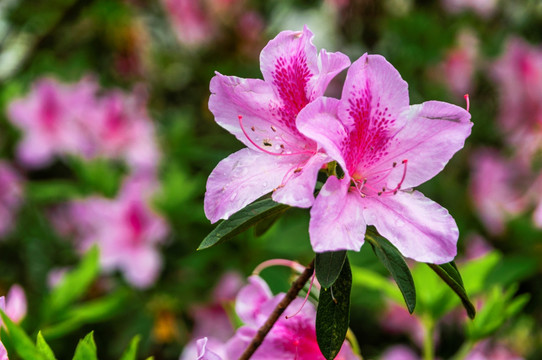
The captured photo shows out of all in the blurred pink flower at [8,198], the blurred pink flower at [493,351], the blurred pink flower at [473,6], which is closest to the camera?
the blurred pink flower at [493,351]

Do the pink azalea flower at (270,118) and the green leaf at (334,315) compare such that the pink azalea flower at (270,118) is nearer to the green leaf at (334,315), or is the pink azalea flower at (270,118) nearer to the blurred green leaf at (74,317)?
the green leaf at (334,315)

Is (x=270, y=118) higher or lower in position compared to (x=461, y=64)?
higher

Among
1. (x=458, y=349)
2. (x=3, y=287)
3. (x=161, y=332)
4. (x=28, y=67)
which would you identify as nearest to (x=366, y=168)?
(x=161, y=332)

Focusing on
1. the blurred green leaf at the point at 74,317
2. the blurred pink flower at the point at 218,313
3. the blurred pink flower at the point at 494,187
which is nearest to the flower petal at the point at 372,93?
the blurred green leaf at the point at 74,317

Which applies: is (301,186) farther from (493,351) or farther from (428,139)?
(493,351)

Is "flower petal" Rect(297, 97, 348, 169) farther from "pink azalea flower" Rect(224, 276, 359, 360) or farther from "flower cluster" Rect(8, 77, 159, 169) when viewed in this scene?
"flower cluster" Rect(8, 77, 159, 169)

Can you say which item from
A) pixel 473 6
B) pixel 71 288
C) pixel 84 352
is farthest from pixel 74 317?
pixel 473 6
